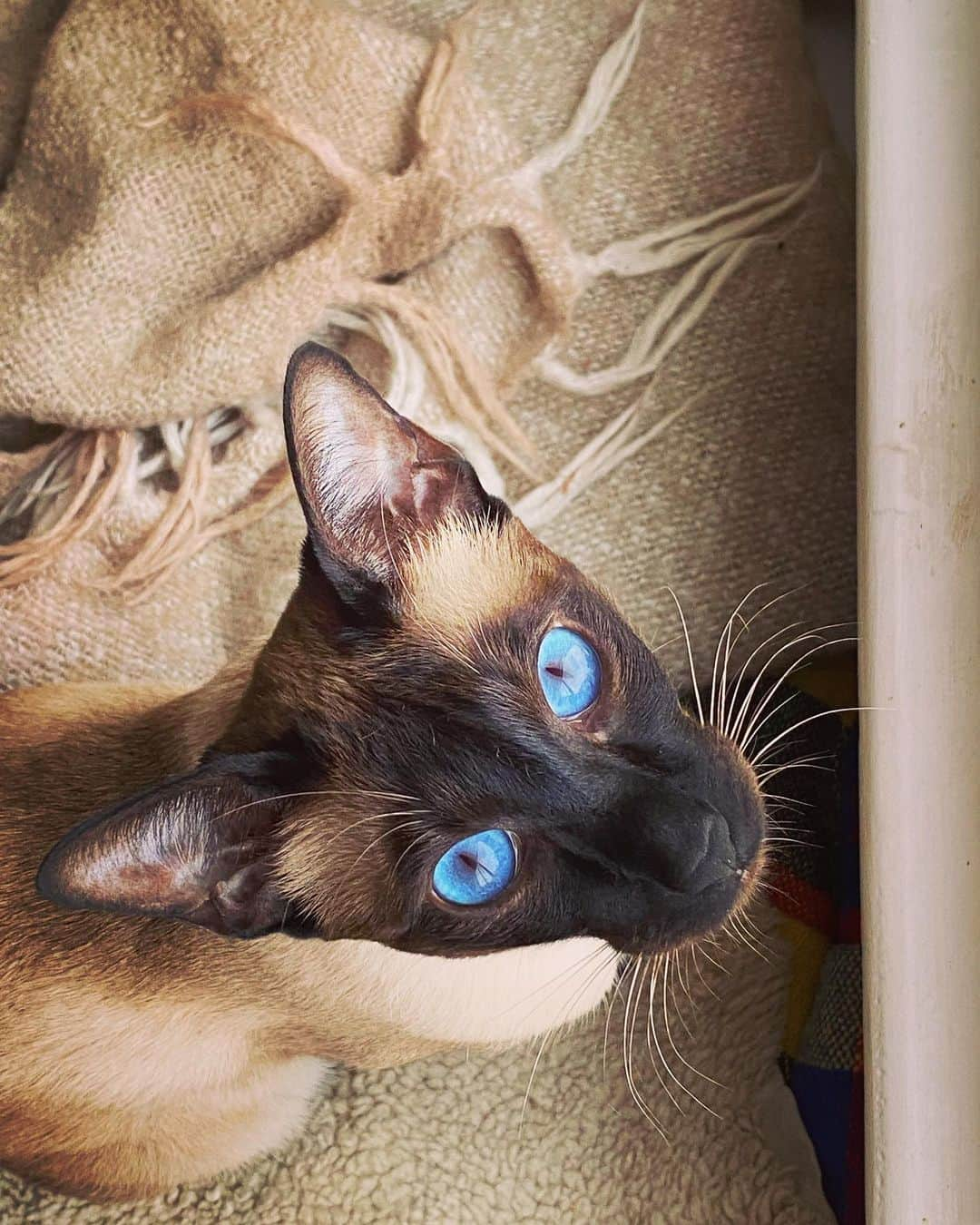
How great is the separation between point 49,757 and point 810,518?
70 cm

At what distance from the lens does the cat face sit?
28.2 inches

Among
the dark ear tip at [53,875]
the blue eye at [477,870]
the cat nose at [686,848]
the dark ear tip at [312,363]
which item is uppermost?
the dark ear tip at [312,363]

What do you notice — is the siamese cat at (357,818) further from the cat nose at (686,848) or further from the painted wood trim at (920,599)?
the painted wood trim at (920,599)

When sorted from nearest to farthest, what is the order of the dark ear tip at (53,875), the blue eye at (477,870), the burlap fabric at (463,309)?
the dark ear tip at (53,875)
the blue eye at (477,870)
the burlap fabric at (463,309)

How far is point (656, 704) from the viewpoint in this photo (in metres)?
0.78

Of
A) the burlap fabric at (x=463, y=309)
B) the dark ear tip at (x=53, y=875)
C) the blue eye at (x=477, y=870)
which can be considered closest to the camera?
the dark ear tip at (x=53, y=875)

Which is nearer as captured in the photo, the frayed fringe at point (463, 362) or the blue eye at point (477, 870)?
the blue eye at point (477, 870)

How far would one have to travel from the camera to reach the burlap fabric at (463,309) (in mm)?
1105

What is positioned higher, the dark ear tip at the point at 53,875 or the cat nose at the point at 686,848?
the dark ear tip at the point at 53,875

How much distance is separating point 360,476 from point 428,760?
18cm

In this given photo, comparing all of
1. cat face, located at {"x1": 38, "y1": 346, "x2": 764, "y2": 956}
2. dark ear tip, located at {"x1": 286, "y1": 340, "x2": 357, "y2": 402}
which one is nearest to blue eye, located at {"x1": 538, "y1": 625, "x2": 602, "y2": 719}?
cat face, located at {"x1": 38, "y1": 346, "x2": 764, "y2": 956}

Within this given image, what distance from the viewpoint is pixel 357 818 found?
2.42 ft

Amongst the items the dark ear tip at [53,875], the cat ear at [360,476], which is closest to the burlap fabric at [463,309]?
the cat ear at [360,476]

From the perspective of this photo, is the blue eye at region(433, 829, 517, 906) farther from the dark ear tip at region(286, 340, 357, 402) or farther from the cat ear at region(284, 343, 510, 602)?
the dark ear tip at region(286, 340, 357, 402)
